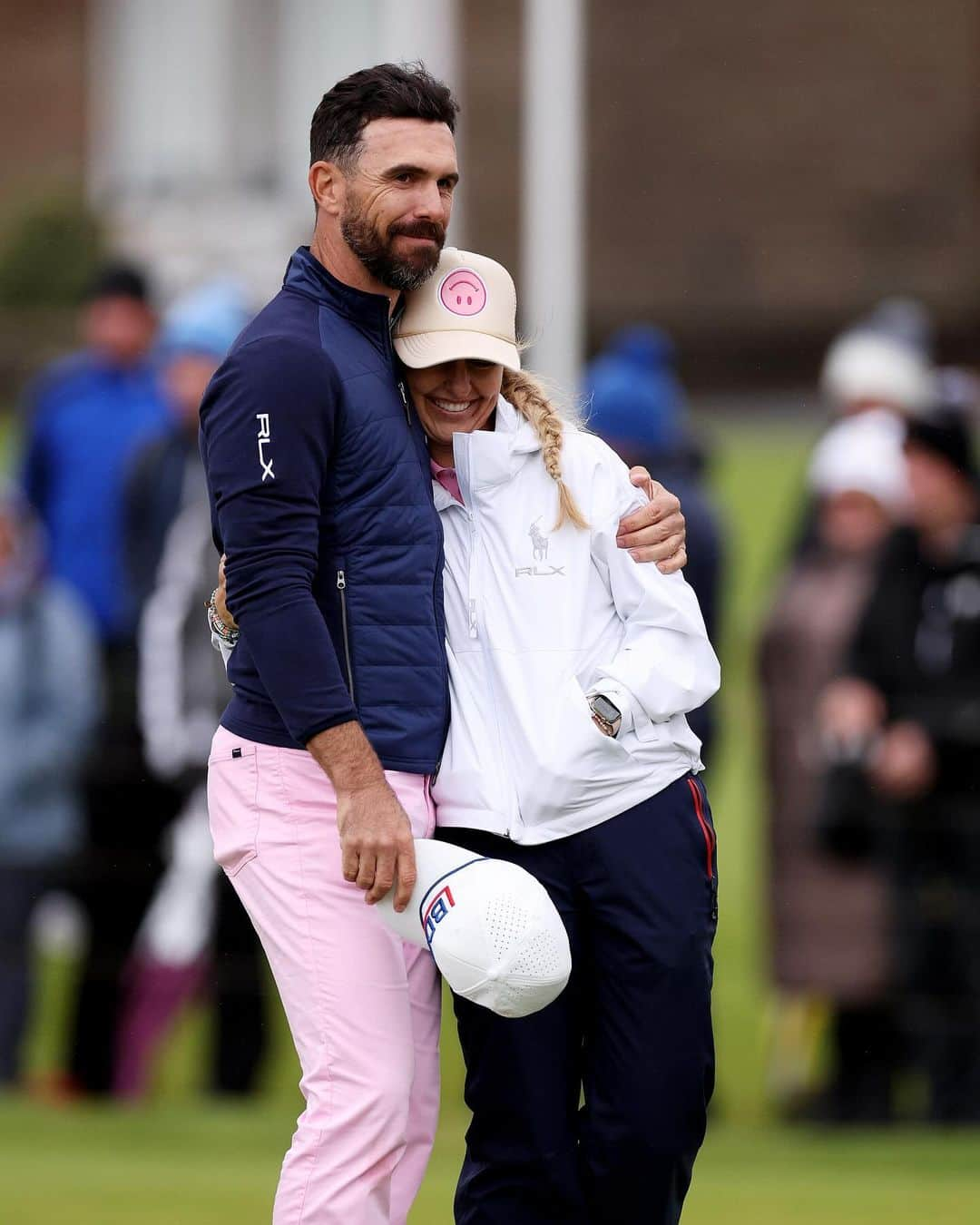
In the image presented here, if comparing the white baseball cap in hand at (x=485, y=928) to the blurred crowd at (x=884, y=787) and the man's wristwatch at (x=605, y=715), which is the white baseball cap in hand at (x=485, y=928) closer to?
the man's wristwatch at (x=605, y=715)

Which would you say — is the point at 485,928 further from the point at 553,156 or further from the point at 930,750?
the point at 553,156

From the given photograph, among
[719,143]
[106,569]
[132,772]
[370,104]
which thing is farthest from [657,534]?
[719,143]

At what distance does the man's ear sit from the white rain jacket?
454 millimetres

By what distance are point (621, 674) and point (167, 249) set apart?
22.1m

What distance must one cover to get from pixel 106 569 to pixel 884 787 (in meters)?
3.03

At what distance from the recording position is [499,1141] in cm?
450

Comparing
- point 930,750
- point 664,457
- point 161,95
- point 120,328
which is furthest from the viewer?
point 161,95

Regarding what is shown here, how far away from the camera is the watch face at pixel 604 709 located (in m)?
4.32

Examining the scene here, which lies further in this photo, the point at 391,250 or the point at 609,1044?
the point at 609,1044

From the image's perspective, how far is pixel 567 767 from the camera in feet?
14.2

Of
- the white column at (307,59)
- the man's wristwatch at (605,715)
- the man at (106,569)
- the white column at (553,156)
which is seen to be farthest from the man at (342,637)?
the white column at (307,59)

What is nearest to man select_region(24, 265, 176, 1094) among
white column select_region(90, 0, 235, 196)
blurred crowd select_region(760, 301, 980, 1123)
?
blurred crowd select_region(760, 301, 980, 1123)

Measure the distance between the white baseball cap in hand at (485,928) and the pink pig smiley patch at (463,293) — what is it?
3.03 feet

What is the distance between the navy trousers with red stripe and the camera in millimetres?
4430
